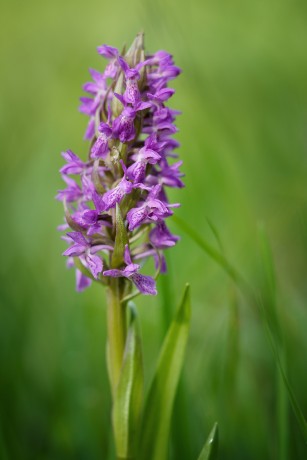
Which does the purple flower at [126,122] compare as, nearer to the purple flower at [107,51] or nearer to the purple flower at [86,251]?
the purple flower at [107,51]

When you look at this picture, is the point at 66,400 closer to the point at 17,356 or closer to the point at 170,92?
the point at 17,356

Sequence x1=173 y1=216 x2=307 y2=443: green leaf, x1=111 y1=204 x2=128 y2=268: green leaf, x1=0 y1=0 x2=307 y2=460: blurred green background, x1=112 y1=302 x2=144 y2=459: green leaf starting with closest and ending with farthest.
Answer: x1=173 y1=216 x2=307 y2=443: green leaf, x1=111 y1=204 x2=128 y2=268: green leaf, x1=112 y1=302 x2=144 y2=459: green leaf, x1=0 y1=0 x2=307 y2=460: blurred green background

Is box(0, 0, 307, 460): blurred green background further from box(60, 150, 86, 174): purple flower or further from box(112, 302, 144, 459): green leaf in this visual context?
box(60, 150, 86, 174): purple flower

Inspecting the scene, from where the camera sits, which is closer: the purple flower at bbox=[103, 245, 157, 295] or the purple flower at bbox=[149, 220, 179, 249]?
the purple flower at bbox=[103, 245, 157, 295]

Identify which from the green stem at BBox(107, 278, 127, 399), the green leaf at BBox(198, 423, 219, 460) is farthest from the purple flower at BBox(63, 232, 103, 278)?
the green leaf at BBox(198, 423, 219, 460)

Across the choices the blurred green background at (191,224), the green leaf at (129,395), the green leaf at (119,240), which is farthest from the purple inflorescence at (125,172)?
the blurred green background at (191,224)
